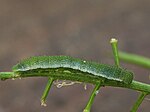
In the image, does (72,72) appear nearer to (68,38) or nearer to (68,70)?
(68,70)

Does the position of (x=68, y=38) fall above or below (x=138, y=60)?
below

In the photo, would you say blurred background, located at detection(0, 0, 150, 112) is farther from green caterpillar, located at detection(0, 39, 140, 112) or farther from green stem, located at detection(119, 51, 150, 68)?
green caterpillar, located at detection(0, 39, 140, 112)

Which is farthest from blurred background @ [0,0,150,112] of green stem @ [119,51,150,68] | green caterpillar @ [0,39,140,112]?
green caterpillar @ [0,39,140,112]

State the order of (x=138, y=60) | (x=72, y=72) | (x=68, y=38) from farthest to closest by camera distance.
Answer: (x=68, y=38) < (x=138, y=60) < (x=72, y=72)

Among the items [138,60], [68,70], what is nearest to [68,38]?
[138,60]

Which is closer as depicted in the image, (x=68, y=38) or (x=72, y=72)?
(x=72, y=72)

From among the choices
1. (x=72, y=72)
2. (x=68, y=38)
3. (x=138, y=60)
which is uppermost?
(x=72, y=72)

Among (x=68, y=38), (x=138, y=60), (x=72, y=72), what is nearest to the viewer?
(x=72, y=72)
